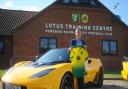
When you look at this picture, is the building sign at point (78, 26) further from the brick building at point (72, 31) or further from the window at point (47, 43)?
the window at point (47, 43)

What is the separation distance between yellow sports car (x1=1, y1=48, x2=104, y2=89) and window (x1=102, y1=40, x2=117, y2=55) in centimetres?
2114

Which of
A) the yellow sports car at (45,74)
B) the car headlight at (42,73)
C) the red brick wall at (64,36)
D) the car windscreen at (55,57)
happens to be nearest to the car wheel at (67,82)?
the yellow sports car at (45,74)

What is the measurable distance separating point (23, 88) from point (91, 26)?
23646mm

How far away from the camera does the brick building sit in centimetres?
2981

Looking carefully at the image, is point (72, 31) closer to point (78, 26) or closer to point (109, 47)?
point (78, 26)

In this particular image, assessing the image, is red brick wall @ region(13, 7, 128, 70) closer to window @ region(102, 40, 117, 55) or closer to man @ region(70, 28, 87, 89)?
window @ region(102, 40, 117, 55)

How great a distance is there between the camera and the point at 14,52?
29516 millimetres

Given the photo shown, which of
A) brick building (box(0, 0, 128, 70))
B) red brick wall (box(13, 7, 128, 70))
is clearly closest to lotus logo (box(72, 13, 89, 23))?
brick building (box(0, 0, 128, 70))

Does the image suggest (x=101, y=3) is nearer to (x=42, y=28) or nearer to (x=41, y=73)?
(x=42, y=28)

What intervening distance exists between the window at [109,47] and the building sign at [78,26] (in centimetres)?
79

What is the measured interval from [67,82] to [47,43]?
2105 centimetres

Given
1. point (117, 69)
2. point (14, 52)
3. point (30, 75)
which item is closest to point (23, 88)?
point (30, 75)

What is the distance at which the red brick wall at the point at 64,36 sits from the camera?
2977 centimetres

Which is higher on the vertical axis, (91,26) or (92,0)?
(92,0)
